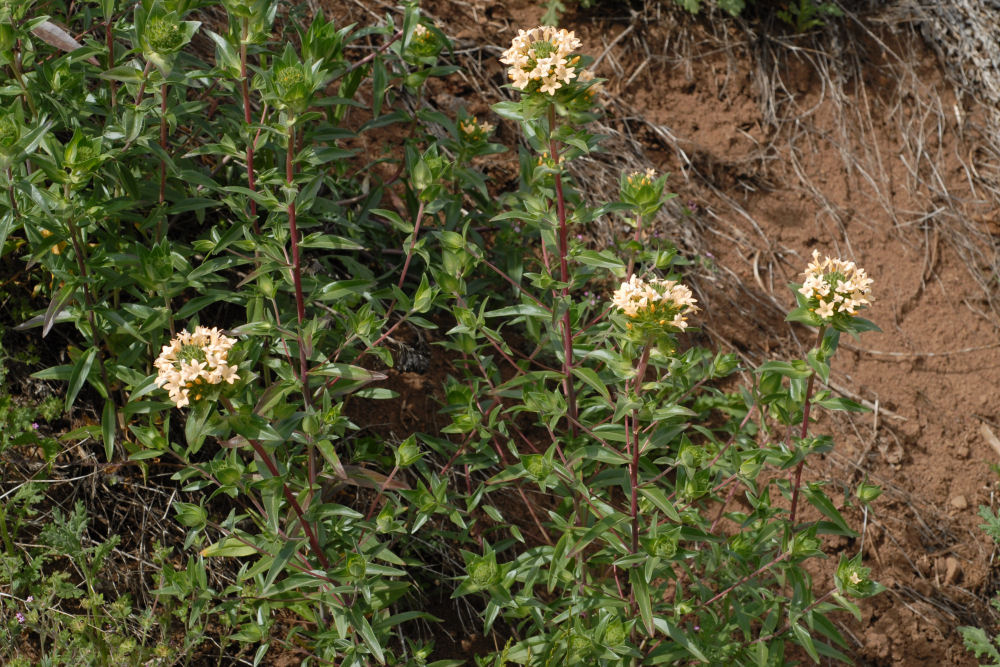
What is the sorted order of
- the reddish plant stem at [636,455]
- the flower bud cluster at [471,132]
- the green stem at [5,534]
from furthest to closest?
the flower bud cluster at [471,132] → the green stem at [5,534] → the reddish plant stem at [636,455]

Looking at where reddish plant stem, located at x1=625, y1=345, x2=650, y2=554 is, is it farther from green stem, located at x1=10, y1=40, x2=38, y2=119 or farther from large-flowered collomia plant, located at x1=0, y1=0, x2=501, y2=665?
green stem, located at x1=10, y1=40, x2=38, y2=119

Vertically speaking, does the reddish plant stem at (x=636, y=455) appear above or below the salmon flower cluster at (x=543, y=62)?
below

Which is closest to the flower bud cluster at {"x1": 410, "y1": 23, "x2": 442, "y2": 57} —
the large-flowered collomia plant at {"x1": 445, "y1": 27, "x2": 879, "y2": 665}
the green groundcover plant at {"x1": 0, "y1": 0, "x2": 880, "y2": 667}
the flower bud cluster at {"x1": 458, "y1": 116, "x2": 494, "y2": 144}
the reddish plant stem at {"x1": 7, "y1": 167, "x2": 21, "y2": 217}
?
the green groundcover plant at {"x1": 0, "y1": 0, "x2": 880, "y2": 667}

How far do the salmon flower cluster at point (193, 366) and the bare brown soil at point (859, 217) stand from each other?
145cm

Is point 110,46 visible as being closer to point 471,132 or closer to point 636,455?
point 471,132

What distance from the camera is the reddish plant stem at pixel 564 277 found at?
2.68 m

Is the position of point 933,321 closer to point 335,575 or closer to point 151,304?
point 335,575

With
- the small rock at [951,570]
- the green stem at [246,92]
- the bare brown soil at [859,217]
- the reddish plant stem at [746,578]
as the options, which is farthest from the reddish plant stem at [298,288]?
the small rock at [951,570]

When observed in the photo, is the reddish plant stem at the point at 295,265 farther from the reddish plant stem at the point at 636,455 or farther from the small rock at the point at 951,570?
the small rock at the point at 951,570

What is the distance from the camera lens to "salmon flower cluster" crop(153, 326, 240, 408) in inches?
84.0

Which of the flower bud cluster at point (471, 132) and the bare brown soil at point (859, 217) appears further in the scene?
the bare brown soil at point (859, 217)

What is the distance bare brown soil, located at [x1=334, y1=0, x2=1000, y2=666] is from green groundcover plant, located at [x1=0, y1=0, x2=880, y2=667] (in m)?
0.89

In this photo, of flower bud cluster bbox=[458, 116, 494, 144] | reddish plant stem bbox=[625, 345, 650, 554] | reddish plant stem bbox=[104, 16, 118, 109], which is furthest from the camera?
flower bud cluster bbox=[458, 116, 494, 144]

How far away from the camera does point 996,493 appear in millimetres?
4137
